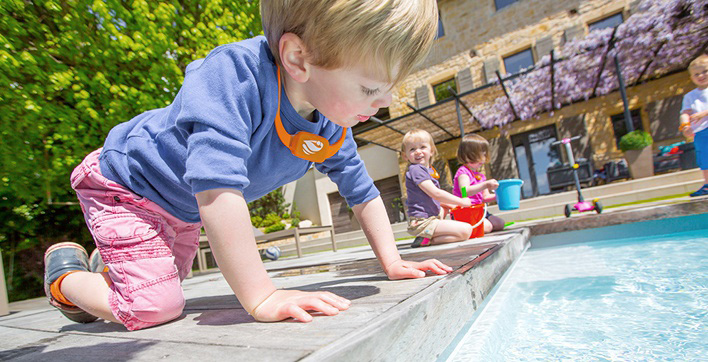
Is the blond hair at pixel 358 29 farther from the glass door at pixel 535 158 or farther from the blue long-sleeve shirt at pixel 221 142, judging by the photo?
the glass door at pixel 535 158

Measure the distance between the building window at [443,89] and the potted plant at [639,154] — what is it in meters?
6.25

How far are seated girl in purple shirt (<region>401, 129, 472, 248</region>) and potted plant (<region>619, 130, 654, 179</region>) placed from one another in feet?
23.0

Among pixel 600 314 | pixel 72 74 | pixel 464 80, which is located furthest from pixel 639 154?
pixel 72 74

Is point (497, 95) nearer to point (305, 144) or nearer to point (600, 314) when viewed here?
point (600, 314)

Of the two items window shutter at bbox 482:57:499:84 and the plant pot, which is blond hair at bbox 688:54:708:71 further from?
window shutter at bbox 482:57:499:84

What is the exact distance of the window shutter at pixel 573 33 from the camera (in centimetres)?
1122

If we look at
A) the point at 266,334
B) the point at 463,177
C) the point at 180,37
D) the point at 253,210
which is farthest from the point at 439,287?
the point at 253,210

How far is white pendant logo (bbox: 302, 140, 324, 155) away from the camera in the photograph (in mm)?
1243

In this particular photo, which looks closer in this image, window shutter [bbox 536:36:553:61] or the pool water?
the pool water

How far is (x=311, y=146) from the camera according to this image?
1261mm

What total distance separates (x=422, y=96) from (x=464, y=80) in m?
1.67

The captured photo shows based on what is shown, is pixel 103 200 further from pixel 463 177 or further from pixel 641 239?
pixel 641 239

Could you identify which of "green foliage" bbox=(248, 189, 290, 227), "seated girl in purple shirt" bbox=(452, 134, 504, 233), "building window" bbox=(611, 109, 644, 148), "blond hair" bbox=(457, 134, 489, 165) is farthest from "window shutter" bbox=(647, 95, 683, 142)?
"green foliage" bbox=(248, 189, 290, 227)

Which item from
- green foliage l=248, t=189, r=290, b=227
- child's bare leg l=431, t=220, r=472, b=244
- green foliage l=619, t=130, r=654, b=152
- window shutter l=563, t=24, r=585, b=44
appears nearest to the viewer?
child's bare leg l=431, t=220, r=472, b=244
